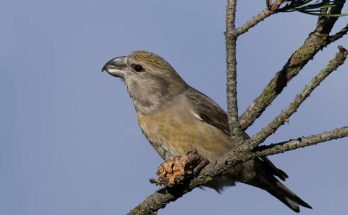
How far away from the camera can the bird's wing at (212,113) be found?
752 centimetres

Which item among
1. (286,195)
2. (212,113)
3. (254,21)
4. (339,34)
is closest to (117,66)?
(212,113)

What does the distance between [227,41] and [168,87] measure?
14.3 ft

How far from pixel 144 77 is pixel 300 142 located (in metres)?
4.43

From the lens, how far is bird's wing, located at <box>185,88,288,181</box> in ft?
24.7

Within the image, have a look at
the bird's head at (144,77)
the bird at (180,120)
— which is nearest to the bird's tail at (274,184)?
the bird at (180,120)

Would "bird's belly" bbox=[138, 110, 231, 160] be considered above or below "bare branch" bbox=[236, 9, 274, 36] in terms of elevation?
above

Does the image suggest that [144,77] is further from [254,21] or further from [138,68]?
[254,21]

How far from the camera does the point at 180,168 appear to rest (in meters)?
4.49

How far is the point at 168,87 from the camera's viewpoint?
26.3 ft

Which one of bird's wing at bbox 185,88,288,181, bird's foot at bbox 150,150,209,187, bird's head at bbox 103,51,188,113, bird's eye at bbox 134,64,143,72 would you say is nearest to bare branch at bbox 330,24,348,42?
bird's foot at bbox 150,150,209,187

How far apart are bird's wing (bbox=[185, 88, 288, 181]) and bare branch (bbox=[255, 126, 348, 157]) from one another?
373 cm

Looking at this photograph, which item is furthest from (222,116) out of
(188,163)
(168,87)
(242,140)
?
(242,140)

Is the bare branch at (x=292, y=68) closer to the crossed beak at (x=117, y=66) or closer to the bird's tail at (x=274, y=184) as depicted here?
the bird's tail at (x=274, y=184)

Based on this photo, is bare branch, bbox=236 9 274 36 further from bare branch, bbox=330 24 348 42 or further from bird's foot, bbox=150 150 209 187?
bird's foot, bbox=150 150 209 187
